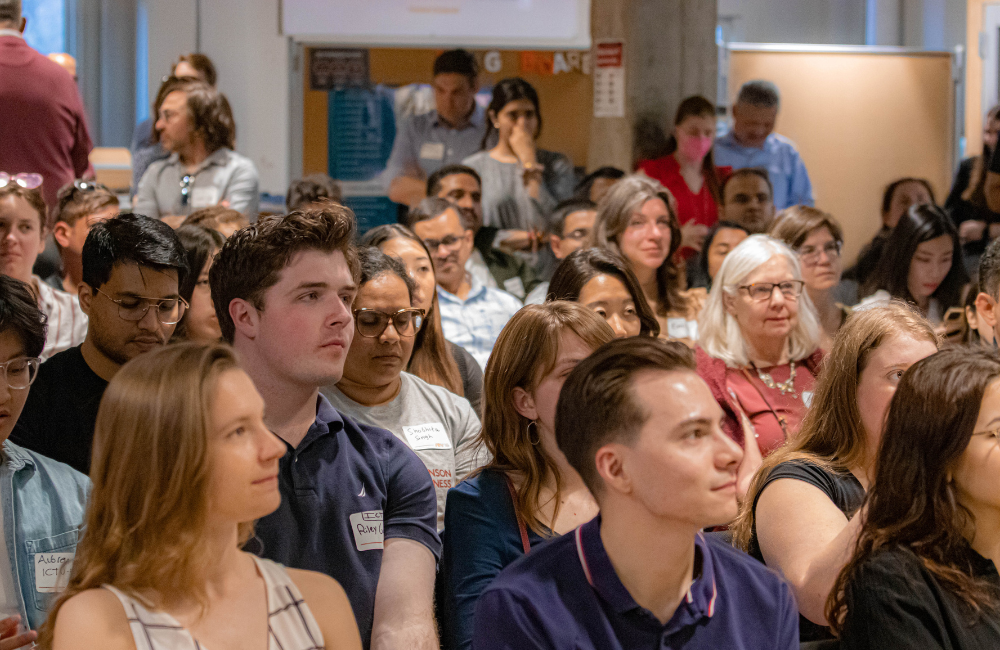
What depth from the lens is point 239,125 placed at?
5750 mm

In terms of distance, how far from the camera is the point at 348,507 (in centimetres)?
193

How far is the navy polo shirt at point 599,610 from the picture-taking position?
4.65 ft

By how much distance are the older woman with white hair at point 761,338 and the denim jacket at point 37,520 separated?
5.93 feet

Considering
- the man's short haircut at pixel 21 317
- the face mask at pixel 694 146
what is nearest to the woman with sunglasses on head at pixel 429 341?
the man's short haircut at pixel 21 317

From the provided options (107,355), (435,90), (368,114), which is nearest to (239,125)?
(368,114)

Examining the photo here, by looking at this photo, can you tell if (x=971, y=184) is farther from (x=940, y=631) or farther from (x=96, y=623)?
(x=96, y=623)

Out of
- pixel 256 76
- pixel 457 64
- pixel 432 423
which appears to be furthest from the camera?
pixel 256 76

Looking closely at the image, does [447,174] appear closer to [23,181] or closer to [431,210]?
[431,210]

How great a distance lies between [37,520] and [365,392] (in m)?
0.82

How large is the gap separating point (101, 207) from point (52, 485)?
2.09 meters

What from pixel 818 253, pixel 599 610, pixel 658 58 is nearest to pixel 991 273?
pixel 818 253

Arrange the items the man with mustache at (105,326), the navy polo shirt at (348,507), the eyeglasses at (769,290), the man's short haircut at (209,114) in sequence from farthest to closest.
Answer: the man's short haircut at (209,114) < the eyeglasses at (769,290) < the man with mustache at (105,326) < the navy polo shirt at (348,507)

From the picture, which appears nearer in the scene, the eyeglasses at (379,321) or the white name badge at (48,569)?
the white name badge at (48,569)

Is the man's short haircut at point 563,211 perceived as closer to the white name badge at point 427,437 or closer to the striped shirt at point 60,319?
the striped shirt at point 60,319
